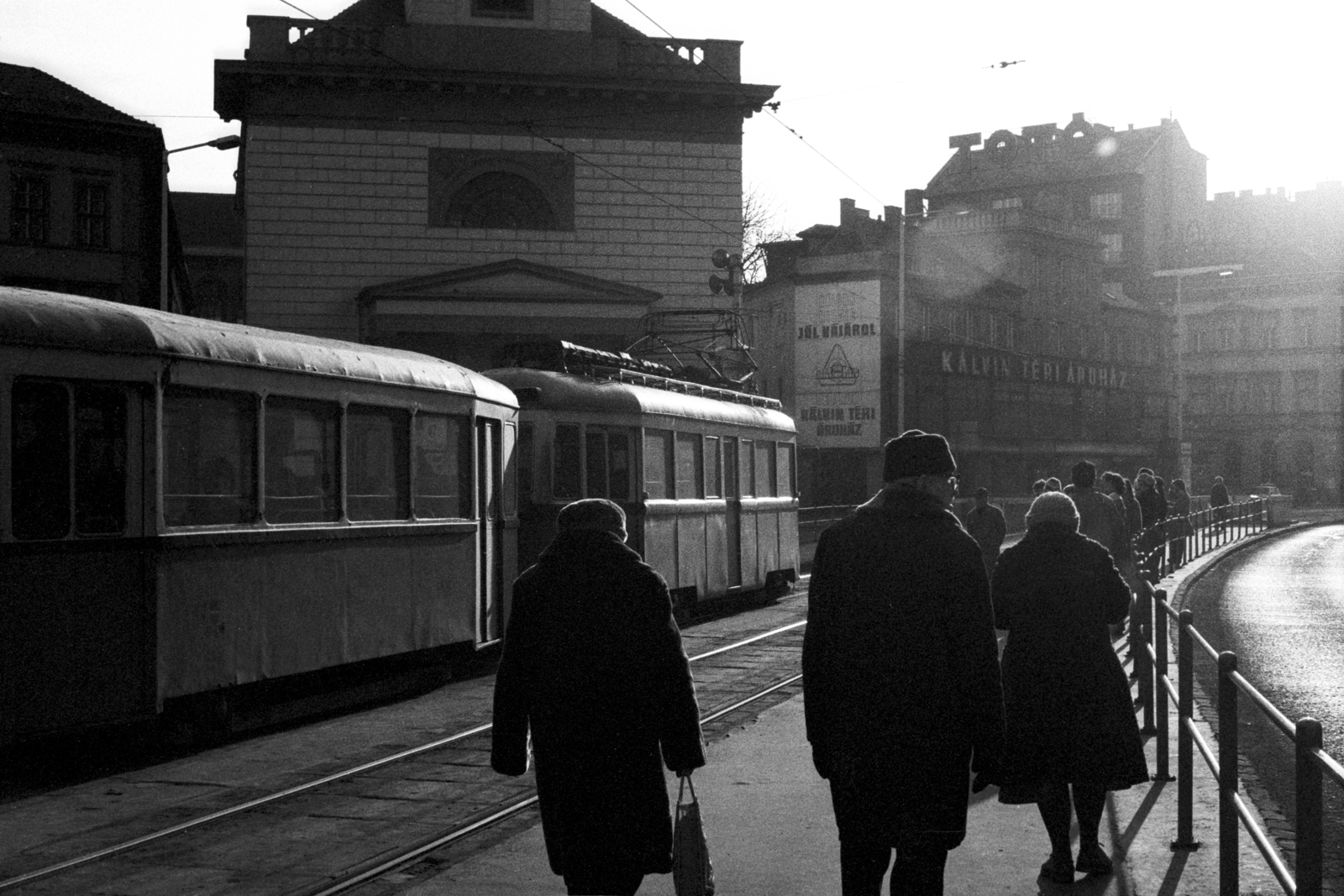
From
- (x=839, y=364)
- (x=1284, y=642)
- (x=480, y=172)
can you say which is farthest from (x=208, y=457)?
(x=839, y=364)

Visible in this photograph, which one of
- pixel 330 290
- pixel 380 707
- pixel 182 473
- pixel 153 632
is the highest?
pixel 330 290

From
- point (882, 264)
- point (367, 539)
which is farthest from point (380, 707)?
point (882, 264)

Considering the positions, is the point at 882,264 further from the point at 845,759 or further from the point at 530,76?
the point at 845,759

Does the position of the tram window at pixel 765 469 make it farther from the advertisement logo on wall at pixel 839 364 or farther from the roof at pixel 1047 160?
the roof at pixel 1047 160

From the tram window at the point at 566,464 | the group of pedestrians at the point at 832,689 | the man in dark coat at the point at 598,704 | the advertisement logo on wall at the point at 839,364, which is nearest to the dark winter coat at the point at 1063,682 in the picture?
the group of pedestrians at the point at 832,689

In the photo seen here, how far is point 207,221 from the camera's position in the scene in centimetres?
8431

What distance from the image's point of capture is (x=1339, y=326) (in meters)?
89.0

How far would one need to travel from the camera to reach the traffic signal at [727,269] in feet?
114

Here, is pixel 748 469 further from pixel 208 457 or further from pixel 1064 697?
pixel 1064 697

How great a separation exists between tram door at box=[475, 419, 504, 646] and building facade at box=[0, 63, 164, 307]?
2789 cm

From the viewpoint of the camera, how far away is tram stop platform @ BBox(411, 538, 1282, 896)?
696 centimetres

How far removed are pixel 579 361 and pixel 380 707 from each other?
5590 millimetres

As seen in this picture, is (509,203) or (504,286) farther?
(509,203)

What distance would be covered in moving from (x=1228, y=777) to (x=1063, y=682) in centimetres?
85
